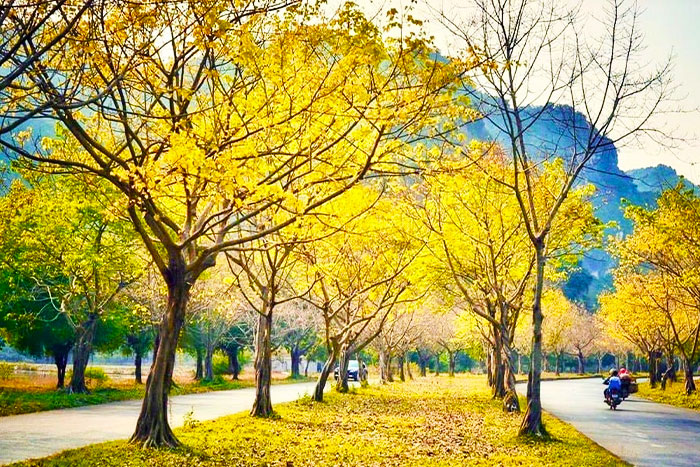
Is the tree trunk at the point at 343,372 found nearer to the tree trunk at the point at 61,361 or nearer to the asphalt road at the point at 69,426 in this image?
the asphalt road at the point at 69,426

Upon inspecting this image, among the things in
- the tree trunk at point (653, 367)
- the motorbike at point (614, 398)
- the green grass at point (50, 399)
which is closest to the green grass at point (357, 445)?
the motorbike at point (614, 398)

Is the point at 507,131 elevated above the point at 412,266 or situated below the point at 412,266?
above

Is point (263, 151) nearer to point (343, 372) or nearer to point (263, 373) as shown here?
point (263, 373)

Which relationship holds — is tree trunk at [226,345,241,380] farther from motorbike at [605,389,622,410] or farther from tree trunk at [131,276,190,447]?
tree trunk at [131,276,190,447]

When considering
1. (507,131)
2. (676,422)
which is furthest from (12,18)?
(676,422)

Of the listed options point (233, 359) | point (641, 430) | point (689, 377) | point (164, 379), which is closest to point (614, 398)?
point (641, 430)

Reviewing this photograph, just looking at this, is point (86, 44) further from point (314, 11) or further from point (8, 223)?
point (8, 223)

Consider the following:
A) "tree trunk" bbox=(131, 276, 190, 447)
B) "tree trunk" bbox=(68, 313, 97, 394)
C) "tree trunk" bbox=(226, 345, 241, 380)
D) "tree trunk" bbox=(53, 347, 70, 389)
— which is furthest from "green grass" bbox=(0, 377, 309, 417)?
"tree trunk" bbox=(226, 345, 241, 380)

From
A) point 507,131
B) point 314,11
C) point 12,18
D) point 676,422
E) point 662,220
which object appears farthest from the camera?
point 662,220

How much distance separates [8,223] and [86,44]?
53.2 ft

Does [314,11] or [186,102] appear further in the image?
[186,102]

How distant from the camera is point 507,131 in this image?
14.4 meters

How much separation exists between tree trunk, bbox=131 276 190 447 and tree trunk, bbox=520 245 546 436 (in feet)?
24.0

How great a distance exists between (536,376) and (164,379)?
25.7 feet
